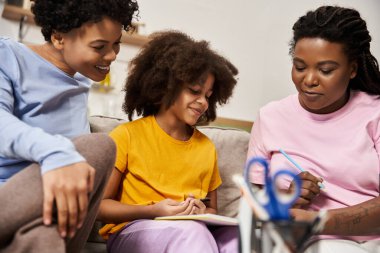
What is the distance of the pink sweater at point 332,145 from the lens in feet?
3.95

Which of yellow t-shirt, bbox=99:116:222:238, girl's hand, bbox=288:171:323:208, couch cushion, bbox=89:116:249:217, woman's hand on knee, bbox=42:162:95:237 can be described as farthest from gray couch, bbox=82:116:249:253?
woman's hand on knee, bbox=42:162:95:237

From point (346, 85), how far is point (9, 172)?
3.11ft

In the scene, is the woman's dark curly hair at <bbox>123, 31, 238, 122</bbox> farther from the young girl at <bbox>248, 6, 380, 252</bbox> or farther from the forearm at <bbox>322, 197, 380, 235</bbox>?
the forearm at <bbox>322, 197, 380, 235</bbox>

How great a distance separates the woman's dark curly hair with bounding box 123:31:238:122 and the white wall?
4.10ft

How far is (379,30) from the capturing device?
9.19ft

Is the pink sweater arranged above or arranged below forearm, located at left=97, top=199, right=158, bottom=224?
above

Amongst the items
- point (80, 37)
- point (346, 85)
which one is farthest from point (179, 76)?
point (346, 85)

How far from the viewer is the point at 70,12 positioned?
104cm

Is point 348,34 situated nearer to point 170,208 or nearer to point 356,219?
point 356,219

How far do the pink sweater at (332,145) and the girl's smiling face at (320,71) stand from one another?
68 mm

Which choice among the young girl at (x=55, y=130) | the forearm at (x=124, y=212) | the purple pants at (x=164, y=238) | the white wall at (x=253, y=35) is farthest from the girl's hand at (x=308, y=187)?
the white wall at (x=253, y=35)

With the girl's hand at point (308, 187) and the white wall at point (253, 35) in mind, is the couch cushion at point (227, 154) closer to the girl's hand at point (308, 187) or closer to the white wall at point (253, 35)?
the girl's hand at point (308, 187)

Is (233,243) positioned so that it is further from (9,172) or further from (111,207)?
(9,172)

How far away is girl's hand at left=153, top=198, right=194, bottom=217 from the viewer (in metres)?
1.12
